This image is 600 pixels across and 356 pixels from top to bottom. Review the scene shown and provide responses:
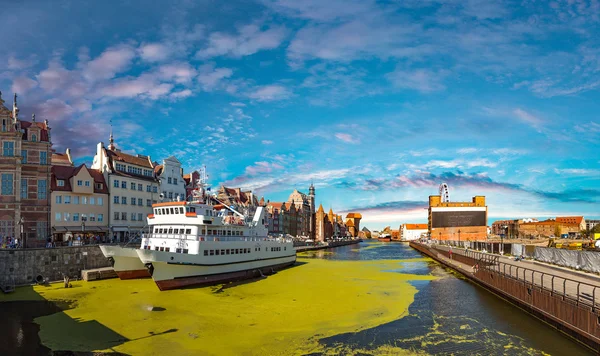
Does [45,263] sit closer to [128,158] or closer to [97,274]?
[97,274]

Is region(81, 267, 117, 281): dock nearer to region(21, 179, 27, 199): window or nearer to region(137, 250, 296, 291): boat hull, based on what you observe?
Result: region(137, 250, 296, 291): boat hull

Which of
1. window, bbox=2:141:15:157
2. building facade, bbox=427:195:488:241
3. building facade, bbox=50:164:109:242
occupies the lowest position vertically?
building facade, bbox=427:195:488:241

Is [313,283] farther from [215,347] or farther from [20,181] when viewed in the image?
[20,181]

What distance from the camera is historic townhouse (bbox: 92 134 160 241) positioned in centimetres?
6356

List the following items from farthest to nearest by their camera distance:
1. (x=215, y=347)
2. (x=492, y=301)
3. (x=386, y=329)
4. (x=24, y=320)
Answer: (x=492, y=301)
(x=24, y=320)
(x=386, y=329)
(x=215, y=347)

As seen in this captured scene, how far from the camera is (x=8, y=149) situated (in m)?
48.8

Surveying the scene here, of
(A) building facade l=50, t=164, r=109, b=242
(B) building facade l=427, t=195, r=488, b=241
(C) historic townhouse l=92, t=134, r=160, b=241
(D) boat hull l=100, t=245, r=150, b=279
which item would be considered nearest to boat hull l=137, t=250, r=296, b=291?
(D) boat hull l=100, t=245, r=150, b=279

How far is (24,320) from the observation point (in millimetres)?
27562

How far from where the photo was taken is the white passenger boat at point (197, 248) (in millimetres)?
40438

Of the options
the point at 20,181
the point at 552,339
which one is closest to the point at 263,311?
the point at 552,339

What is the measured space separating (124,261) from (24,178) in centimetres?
1776

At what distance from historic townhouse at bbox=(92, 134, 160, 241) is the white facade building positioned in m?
2.03

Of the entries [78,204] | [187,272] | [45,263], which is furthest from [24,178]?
[187,272]

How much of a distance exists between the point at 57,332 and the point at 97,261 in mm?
26576
